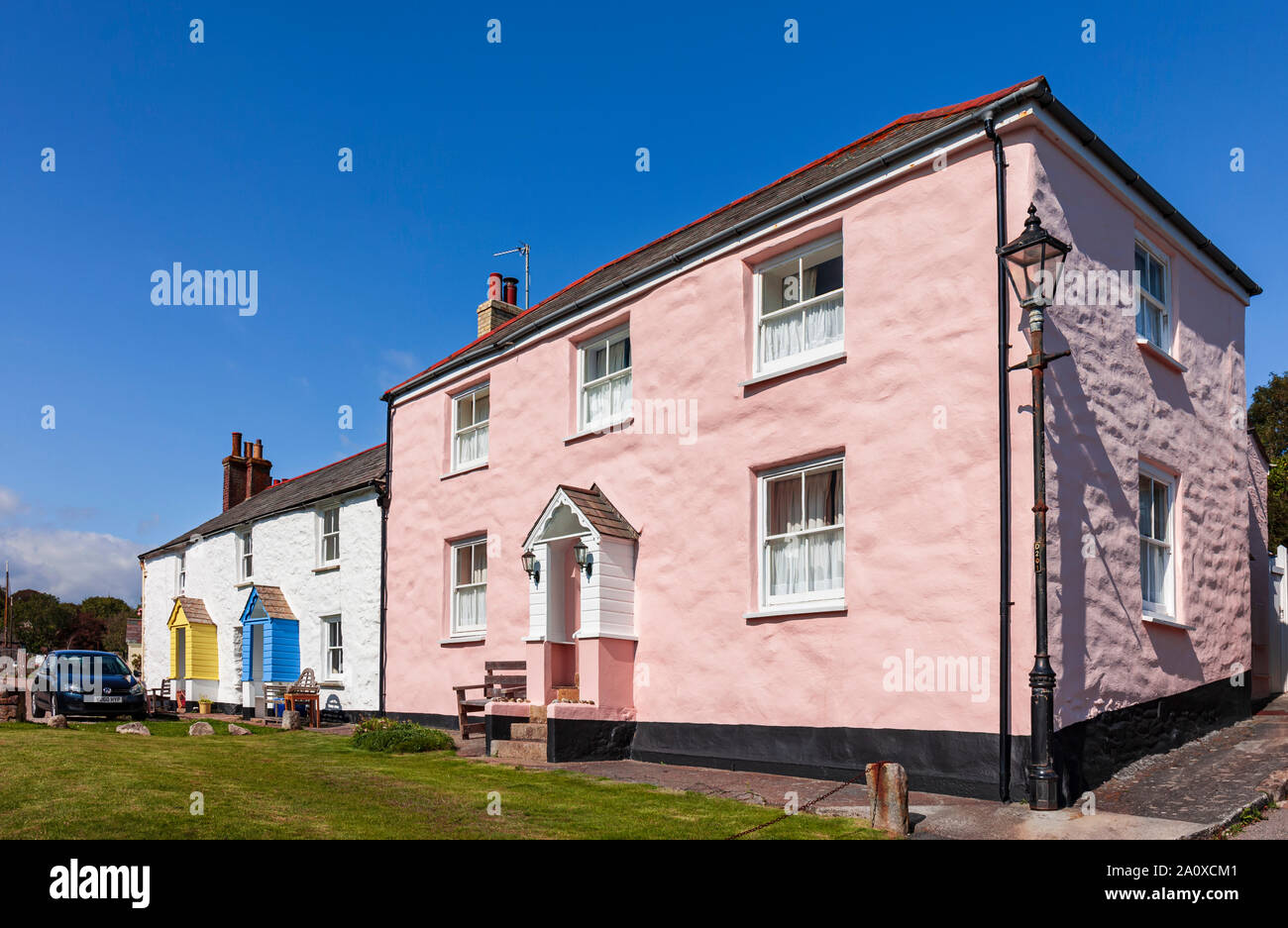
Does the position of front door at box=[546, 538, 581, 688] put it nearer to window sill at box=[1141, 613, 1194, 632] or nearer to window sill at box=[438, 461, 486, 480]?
window sill at box=[438, 461, 486, 480]

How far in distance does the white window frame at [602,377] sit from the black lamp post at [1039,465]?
6210mm

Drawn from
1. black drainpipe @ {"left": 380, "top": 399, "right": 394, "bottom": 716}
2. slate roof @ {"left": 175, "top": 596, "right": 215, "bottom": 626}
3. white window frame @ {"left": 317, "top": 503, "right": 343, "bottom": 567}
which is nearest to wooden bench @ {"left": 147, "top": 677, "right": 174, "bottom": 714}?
slate roof @ {"left": 175, "top": 596, "right": 215, "bottom": 626}

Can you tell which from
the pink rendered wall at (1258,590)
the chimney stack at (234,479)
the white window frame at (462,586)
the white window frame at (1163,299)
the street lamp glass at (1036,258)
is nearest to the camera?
the street lamp glass at (1036,258)

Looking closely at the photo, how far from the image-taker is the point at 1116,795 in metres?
9.84

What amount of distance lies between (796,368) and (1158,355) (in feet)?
14.4

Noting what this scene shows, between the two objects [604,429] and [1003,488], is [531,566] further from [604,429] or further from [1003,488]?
[1003,488]

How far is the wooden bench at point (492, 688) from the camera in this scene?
52.0ft

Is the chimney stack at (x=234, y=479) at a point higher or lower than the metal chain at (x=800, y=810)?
higher

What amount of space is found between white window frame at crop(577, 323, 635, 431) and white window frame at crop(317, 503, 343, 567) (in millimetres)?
8744

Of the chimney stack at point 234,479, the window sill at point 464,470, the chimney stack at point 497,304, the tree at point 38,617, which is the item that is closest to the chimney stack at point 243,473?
the chimney stack at point 234,479

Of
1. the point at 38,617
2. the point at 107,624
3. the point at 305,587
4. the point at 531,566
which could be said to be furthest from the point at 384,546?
the point at 38,617

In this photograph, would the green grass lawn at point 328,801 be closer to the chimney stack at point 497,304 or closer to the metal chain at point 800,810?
the metal chain at point 800,810
